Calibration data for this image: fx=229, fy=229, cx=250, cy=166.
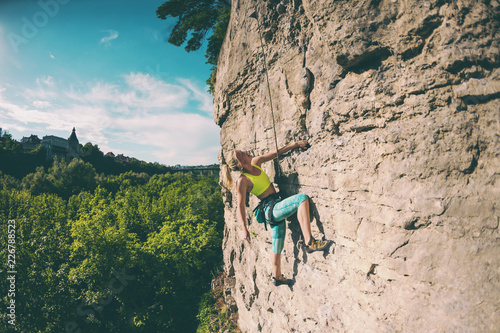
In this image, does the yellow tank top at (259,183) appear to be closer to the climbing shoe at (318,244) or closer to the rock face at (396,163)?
the rock face at (396,163)

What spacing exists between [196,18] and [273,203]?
25.9 ft

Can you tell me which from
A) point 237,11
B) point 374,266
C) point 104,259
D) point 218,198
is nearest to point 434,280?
point 374,266

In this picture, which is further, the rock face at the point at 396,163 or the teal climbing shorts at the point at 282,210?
the teal climbing shorts at the point at 282,210

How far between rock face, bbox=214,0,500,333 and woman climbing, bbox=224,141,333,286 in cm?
23

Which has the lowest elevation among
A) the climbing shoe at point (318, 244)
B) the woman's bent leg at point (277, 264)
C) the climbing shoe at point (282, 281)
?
the climbing shoe at point (282, 281)

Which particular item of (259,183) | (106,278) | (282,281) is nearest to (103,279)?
(106,278)

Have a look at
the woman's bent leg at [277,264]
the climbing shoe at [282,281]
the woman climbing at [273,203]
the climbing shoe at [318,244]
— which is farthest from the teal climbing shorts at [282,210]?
the climbing shoe at [282,281]

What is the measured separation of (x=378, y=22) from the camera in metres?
2.67

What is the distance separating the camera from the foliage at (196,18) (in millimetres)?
8038

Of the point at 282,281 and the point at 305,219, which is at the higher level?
the point at 305,219

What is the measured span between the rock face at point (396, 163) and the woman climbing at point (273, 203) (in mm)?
230

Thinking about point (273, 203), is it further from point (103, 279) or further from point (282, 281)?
point (103, 279)

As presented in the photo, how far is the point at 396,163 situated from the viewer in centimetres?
255

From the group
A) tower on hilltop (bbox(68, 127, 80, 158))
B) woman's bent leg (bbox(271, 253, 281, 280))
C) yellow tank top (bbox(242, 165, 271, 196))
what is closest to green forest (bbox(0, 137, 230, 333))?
woman's bent leg (bbox(271, 253, 281, 280))
